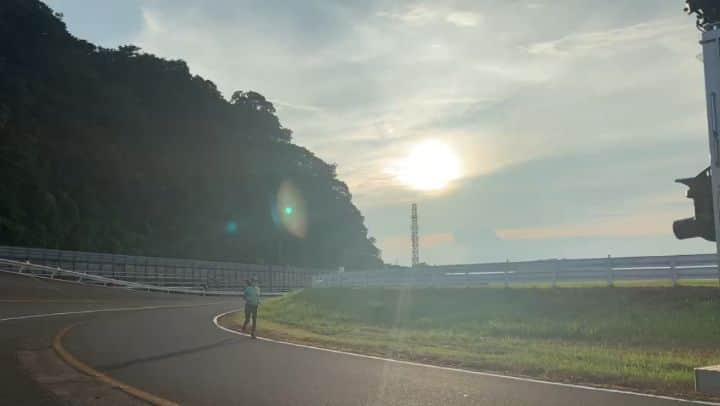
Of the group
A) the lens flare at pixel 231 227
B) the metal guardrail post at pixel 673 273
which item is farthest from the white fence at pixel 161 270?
the metal guardrail post at pixel 673 273

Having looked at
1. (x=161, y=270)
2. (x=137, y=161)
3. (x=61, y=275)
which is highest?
(x=137, y=161)

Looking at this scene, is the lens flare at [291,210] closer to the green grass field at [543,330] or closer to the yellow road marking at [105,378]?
the green grass field at [543,330]

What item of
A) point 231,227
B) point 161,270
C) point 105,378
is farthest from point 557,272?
point 231,227

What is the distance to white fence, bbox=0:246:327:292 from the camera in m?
53.0

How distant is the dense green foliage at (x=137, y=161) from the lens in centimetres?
6881

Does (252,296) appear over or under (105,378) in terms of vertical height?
over

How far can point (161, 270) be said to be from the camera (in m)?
66.5

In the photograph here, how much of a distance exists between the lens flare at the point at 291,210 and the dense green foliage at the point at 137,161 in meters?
0.98

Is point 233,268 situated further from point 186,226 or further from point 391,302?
point 391,302

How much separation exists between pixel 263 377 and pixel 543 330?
11.9 metres

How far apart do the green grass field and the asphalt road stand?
1.63 meters

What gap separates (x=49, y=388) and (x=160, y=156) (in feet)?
300

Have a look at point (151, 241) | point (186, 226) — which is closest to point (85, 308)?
point (151, 241)

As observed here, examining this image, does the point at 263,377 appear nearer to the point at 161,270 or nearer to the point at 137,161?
the point at 161,270
